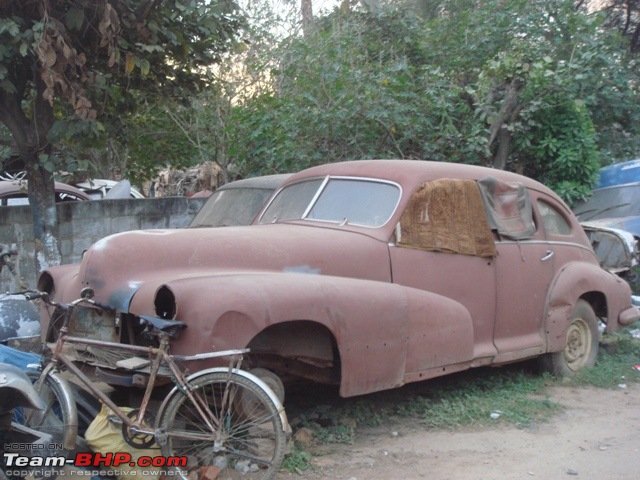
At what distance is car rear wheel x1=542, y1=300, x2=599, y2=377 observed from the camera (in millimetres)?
6809

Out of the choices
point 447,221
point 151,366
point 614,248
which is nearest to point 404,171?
point 447,221

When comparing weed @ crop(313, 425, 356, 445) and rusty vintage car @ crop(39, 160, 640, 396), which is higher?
rusty vintage car @ crop(39, 160, 640, 396)

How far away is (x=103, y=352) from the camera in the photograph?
4445mm

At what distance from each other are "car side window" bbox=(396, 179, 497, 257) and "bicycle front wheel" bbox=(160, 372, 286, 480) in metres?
1.91

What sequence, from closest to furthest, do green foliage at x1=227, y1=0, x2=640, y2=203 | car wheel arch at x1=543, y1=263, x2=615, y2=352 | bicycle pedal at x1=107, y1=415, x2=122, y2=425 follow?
1. bicycle pedal at x1=107, y1=415, x2=122, y2=425
2. car wheel arch at x1=543, y1=263, x2=615, y2=352
3. green foliage at x1=227, y1=0, x2=640, y2=203

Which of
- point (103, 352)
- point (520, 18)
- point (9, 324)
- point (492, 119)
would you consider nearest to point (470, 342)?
point (103, 352)

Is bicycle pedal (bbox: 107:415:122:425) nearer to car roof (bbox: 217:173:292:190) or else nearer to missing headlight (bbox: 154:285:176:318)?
missing headlight (bbox: 154:285:176:318)

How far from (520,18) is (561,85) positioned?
193 cm

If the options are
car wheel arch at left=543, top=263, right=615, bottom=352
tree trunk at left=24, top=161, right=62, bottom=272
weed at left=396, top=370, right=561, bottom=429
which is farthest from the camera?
tree trunk at left=24, top=161, right=62, bottom=272

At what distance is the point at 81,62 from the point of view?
627 cm

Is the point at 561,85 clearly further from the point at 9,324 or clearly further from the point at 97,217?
the point at 9,324

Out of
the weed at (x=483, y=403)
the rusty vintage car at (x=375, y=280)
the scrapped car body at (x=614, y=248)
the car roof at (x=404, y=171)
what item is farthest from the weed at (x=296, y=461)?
the scrapped car body at (x=614, y=248)

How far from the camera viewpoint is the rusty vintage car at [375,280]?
4535 mm

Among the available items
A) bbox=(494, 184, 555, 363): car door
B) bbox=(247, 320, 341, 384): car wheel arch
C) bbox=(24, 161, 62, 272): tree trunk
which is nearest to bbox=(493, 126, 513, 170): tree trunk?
bbox=(494, 184, 555, 363): car door
